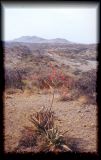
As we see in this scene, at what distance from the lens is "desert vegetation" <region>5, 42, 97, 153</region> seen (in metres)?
6.10

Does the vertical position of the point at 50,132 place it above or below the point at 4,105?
below

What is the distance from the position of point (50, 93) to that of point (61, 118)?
511 millimetres

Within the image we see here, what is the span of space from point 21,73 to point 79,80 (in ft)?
3.61

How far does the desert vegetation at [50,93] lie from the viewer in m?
6.10

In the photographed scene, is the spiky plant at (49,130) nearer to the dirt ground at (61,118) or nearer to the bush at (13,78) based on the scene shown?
the dirt ground at (61,118)

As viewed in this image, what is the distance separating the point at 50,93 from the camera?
20.3ft

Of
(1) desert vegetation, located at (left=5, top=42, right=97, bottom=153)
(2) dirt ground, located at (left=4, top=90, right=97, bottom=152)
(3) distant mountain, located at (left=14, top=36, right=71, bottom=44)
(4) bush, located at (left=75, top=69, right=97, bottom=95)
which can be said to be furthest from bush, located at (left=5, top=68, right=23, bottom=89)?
(4) bush, located at (left=75, top=69, right=97, bottom=95)

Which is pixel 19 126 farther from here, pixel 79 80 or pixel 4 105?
pixel 79 80

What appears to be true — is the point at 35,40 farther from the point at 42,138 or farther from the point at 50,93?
the point at 42,138

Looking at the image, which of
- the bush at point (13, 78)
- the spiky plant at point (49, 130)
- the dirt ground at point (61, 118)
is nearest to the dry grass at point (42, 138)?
the spiky plant at point (49, 130)

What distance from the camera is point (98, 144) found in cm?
607

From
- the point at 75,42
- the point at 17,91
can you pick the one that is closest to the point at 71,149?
the point at 17,91

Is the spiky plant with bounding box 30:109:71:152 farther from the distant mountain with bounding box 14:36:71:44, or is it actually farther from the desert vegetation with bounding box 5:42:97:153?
the distant mountain with bounding box 14:36:71:44
